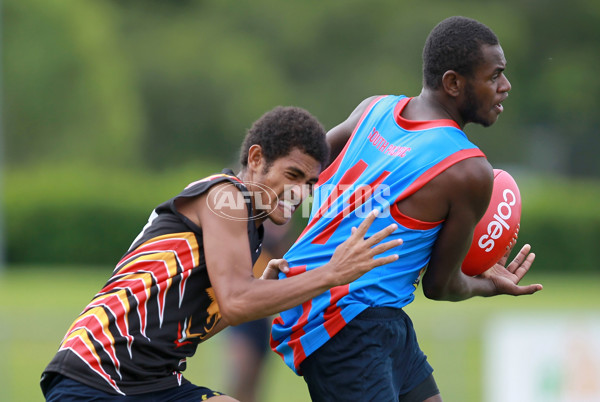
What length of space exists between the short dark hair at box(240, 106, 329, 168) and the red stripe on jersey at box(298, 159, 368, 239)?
0.30 metres

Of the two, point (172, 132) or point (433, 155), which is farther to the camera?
→ point (172, 132)

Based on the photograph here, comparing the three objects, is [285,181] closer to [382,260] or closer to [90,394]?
[382,260]

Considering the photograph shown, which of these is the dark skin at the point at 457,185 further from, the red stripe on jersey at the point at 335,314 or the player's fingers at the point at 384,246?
the red stripe on jersey at the point at 335,314

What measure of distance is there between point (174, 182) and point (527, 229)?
953cm

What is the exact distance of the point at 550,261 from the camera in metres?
22.6

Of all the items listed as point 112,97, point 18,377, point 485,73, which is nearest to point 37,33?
point 112,97

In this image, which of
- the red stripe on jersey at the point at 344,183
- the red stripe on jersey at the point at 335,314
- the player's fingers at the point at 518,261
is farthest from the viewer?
the player's fingers at the point at 518,261

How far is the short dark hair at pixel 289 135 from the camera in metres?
4.04

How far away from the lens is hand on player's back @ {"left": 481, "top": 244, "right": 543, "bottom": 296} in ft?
15.3

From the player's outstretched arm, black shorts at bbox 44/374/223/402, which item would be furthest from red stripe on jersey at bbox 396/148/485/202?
black shorts at bbox 44/374/223/402

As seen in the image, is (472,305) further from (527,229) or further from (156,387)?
(156,387)

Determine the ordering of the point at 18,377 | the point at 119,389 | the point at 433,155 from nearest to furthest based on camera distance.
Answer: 1. the point at 119,389
2. the point at 433,155
3. the point at 18,377

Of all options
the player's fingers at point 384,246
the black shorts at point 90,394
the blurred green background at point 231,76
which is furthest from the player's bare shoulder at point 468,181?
the blurred green background at point 231,76

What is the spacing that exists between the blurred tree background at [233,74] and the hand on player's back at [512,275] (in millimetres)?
23332
